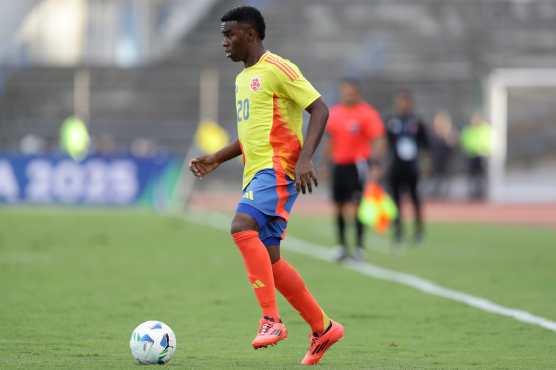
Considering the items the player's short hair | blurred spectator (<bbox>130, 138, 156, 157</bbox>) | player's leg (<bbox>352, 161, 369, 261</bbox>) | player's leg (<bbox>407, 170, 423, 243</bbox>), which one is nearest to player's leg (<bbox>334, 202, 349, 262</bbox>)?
player's leg (<bbox>352, 161, 369, 261</bbox>)

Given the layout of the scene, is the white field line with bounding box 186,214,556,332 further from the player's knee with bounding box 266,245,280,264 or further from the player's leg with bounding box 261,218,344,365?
the player's knee with bounding box 266,245,280,264

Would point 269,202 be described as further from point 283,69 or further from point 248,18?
point 248,18

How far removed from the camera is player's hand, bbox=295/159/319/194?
6934 mm

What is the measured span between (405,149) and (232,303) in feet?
25.5

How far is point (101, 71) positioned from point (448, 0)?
9814 mm

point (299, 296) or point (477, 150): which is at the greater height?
point (299, 296)

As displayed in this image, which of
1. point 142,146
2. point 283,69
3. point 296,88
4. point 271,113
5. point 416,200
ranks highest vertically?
point 283,69

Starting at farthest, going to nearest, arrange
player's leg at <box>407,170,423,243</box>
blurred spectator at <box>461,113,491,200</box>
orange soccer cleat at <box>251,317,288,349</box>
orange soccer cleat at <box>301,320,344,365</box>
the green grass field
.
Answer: blurred spectator at <box>461,113,491,200</box> < player's leg at <box>407,170,423,243</box> < the green grass field < orange soccer cleat at <box>301,320,344,365</box> < orange soccer cleat at <box>251,317,288,349</box>

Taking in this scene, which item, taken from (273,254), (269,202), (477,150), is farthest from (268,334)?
(477,150)

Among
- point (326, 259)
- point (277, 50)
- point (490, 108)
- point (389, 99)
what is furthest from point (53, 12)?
point (326, 259)

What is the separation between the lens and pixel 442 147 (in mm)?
33500

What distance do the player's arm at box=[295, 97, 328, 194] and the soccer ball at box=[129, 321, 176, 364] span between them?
1057mm

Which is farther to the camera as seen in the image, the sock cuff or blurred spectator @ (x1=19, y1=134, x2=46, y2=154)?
blurred spectator @ (x1=19, y1=134, x2=46, y2=154)

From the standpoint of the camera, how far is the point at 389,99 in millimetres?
33562
